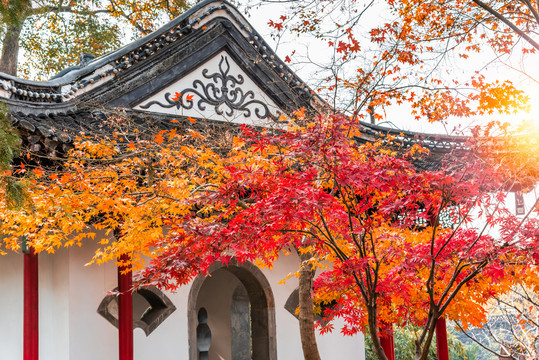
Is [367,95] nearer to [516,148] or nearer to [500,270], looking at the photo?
[516,148]

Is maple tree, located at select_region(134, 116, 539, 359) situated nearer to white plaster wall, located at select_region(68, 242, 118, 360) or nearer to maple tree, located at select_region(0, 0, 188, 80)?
white plaster wall, located at select_region(68, 242, 118, 360)

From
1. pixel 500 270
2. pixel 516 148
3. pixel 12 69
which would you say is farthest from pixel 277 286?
pixel 12 69

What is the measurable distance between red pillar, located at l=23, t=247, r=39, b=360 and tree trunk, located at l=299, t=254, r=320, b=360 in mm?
3721

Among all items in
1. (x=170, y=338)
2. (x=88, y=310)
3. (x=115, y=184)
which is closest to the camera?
(x=115, y=184)

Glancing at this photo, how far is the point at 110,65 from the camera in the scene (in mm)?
8336

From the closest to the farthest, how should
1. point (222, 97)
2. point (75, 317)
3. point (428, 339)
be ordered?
point (428, 339)
point (75, 317)
point (222, 97)

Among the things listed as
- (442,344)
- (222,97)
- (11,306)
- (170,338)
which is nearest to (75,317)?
(170,338)

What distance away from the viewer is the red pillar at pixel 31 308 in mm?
7797

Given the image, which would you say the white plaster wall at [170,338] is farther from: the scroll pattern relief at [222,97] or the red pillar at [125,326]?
the scroll pattern relief at [222,97]

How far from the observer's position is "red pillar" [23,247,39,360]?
7.80 metres

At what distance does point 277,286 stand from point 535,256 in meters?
5.67

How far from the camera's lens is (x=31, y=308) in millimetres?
7848

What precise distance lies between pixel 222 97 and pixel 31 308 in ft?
13.0

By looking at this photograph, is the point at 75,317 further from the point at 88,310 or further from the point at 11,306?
the point at 11,306
